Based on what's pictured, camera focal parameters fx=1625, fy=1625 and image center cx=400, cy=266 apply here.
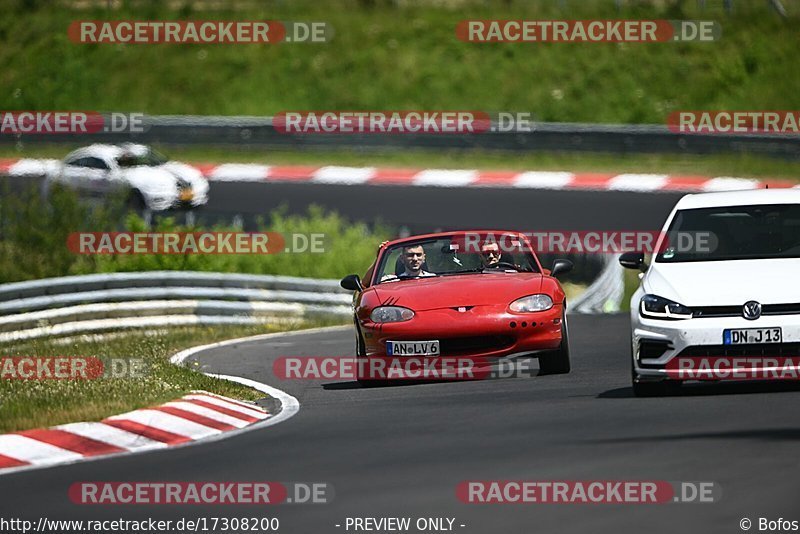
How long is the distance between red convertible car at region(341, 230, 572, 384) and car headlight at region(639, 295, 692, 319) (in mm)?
1496

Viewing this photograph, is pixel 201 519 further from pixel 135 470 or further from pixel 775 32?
pixel 775 32

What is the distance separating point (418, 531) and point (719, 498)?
60.5 inches

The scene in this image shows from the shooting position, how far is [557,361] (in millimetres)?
13648

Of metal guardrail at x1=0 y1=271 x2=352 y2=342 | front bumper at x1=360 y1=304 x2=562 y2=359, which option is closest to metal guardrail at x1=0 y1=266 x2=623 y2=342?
metal guardrail at x1=0 y1=271 x2=352 y2=342

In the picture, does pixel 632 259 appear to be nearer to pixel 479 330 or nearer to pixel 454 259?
pixel 479 330

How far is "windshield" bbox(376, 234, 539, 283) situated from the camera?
1410cm

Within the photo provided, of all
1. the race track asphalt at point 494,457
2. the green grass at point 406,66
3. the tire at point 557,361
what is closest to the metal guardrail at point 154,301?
the race track asphalt at point 494,457

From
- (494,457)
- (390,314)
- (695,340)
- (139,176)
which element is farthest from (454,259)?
(139,176)

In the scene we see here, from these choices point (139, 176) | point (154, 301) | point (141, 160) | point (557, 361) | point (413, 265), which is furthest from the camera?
point (141, 160)

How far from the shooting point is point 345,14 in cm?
4538

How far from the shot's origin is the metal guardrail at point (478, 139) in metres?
33.0

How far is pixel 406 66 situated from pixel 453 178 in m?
10.3

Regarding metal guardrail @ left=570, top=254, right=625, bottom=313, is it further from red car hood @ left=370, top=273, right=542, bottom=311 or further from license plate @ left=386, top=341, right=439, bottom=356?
license plate @ left=386, top=341, right=439, bottom=356

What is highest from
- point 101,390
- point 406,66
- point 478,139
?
point 406,66
